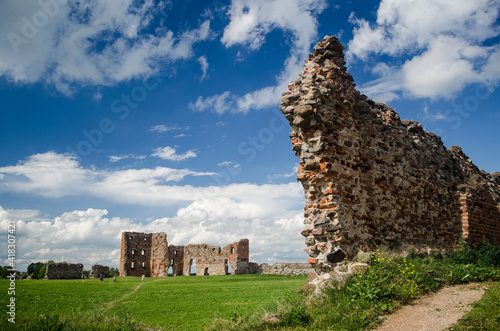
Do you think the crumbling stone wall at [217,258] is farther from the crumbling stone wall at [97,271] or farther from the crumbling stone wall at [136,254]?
the crumbling stone wall at [97,271]

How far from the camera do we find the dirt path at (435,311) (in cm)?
579

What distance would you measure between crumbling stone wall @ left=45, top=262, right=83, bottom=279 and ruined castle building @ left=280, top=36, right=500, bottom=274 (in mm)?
36494

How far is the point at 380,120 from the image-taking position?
1068 centimetres

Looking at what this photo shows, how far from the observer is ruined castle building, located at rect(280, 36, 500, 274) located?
8195 mm

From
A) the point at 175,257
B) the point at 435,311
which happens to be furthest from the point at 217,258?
the point at 435,311

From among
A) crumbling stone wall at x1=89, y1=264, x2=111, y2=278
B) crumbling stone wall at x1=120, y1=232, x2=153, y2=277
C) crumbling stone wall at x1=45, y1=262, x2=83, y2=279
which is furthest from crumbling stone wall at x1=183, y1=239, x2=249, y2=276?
A: crumbling stone wall at x1=45, y1=262, x2=83, y2=279

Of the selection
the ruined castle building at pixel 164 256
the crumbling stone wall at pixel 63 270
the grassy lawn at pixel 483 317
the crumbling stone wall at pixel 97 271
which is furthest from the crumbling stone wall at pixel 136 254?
the grassy lawn at pixel 483 317

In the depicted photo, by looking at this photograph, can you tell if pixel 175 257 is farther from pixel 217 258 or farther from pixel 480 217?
pixel 480 217

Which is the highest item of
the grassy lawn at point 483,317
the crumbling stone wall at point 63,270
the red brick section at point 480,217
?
the red brick section at point 480,217

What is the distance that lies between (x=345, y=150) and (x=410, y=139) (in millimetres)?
4389

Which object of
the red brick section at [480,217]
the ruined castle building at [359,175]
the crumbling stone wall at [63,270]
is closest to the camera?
the ruined castle building at [359,175]

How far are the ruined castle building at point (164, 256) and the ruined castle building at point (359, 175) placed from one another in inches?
1410

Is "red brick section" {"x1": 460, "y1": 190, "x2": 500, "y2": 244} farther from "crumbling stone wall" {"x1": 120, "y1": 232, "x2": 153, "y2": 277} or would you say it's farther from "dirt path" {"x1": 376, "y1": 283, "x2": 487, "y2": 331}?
"crumbling stone wall" {"x1": 120, "y1": 232, "x2": 153, "y2": 277}

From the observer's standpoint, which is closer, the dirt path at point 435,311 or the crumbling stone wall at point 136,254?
the dirt path at point 435,311
